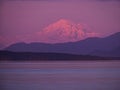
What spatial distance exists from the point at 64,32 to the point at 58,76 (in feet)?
1.92

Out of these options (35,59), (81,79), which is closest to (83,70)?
(81,79)

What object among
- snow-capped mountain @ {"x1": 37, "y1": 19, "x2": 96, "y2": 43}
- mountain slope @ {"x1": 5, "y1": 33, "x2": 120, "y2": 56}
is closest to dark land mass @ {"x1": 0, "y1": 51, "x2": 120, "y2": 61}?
mountain slope @ {"x1": 5, "y1": 33, "x2": 120, "y2": 56}

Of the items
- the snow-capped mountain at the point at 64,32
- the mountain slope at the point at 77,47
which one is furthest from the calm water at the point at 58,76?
the snow-capped mountain at the point at 64,32

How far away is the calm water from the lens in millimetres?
7859

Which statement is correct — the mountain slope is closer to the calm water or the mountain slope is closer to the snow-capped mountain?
the snow-capped mountain

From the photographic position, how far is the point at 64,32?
315 inches

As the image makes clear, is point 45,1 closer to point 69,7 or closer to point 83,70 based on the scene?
point 69,7

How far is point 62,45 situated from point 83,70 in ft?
1.41

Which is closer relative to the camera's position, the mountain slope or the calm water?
the calm water

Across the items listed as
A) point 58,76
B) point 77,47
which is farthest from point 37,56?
point 77,47

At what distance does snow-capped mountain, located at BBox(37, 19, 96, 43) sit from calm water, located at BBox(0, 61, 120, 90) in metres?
0.32

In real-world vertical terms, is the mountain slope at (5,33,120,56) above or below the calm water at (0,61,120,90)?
above

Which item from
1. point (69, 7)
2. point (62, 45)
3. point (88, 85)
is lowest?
point (88, 85)

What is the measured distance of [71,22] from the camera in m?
7.96
